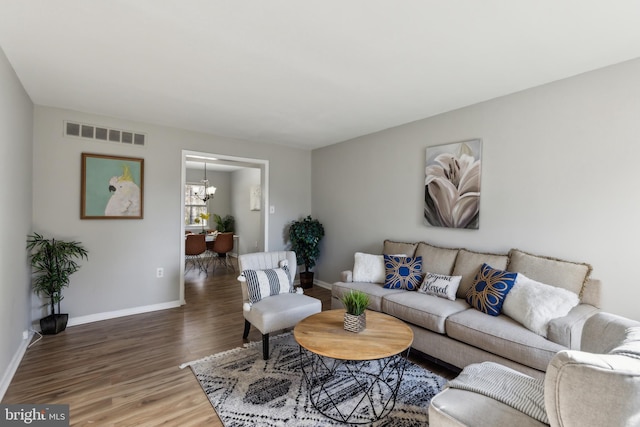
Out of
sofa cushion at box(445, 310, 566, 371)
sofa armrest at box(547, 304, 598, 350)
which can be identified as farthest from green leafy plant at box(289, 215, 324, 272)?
sofa armrest at box(547, 304, 598, 350)

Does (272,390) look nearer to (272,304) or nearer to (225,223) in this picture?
(272,304)

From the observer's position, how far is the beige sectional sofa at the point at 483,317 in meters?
1.95

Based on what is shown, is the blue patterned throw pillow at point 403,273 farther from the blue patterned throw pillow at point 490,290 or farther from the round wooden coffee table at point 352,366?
the round wooden coffee table at point 352,366

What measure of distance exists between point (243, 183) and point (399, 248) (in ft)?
17.1

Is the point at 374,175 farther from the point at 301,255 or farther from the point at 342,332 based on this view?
the point at 342,332

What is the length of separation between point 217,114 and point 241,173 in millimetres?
4529

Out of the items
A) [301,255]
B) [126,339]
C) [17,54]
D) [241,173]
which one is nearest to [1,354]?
[126,339]

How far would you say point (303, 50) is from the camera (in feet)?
6.82

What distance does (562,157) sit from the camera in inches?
A: 98.7

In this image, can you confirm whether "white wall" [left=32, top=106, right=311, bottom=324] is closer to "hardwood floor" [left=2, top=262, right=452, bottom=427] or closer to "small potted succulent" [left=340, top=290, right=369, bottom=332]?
"hardwood floor" [left=2, top=262, right=452, bottom=427]

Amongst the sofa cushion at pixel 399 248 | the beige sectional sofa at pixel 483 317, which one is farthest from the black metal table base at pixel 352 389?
the sofa cushion at pixel 399 248

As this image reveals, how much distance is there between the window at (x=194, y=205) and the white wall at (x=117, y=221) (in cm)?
Answer: 405

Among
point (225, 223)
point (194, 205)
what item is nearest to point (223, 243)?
point (225, 223)

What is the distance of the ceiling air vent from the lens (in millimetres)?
3326
